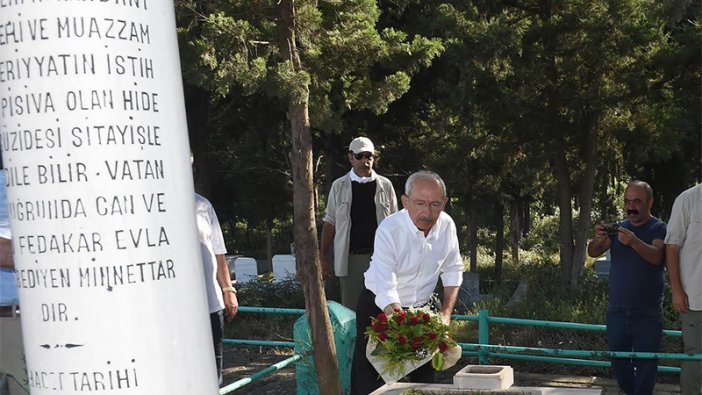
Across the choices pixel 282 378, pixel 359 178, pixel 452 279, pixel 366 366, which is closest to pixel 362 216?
pixel 359 178

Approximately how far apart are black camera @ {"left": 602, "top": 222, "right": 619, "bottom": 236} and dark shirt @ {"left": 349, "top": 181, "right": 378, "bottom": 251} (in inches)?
75.1

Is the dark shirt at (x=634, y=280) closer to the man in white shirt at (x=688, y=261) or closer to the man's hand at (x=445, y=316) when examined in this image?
the man in white shirt at (x=688, y=261)

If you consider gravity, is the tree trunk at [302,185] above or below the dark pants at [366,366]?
above

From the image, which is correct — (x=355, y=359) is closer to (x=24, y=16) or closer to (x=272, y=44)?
(x=272, y=44)

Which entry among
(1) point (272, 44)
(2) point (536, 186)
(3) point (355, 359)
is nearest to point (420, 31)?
(2) point (536, 186)

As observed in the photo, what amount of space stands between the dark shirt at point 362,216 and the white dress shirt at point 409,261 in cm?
197

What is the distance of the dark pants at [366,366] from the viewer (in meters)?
5.58

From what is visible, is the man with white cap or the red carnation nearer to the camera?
the red carnation

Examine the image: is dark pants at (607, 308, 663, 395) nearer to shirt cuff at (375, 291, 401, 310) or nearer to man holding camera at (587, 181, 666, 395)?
man holding camera at (587, 181, 666, 395)

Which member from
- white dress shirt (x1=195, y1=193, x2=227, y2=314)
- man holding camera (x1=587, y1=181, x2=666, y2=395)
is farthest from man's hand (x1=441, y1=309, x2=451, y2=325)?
man holding camera (x1=587, y1=181, x2=666, y2=395)

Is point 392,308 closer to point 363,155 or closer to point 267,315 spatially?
point 363,155

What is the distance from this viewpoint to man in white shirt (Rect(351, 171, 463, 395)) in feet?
17.3

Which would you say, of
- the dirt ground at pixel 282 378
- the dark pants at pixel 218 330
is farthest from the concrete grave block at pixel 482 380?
the dirt ground at pixel 282 378

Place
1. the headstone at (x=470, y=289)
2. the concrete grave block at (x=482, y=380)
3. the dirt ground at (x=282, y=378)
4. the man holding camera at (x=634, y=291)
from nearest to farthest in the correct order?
the concrete grave block at (x=482, y=380) < the man holding camera at (x=634, y=291) < the dirt ground at (x=282, y=378) < the headstone at (x=470, y=289)
